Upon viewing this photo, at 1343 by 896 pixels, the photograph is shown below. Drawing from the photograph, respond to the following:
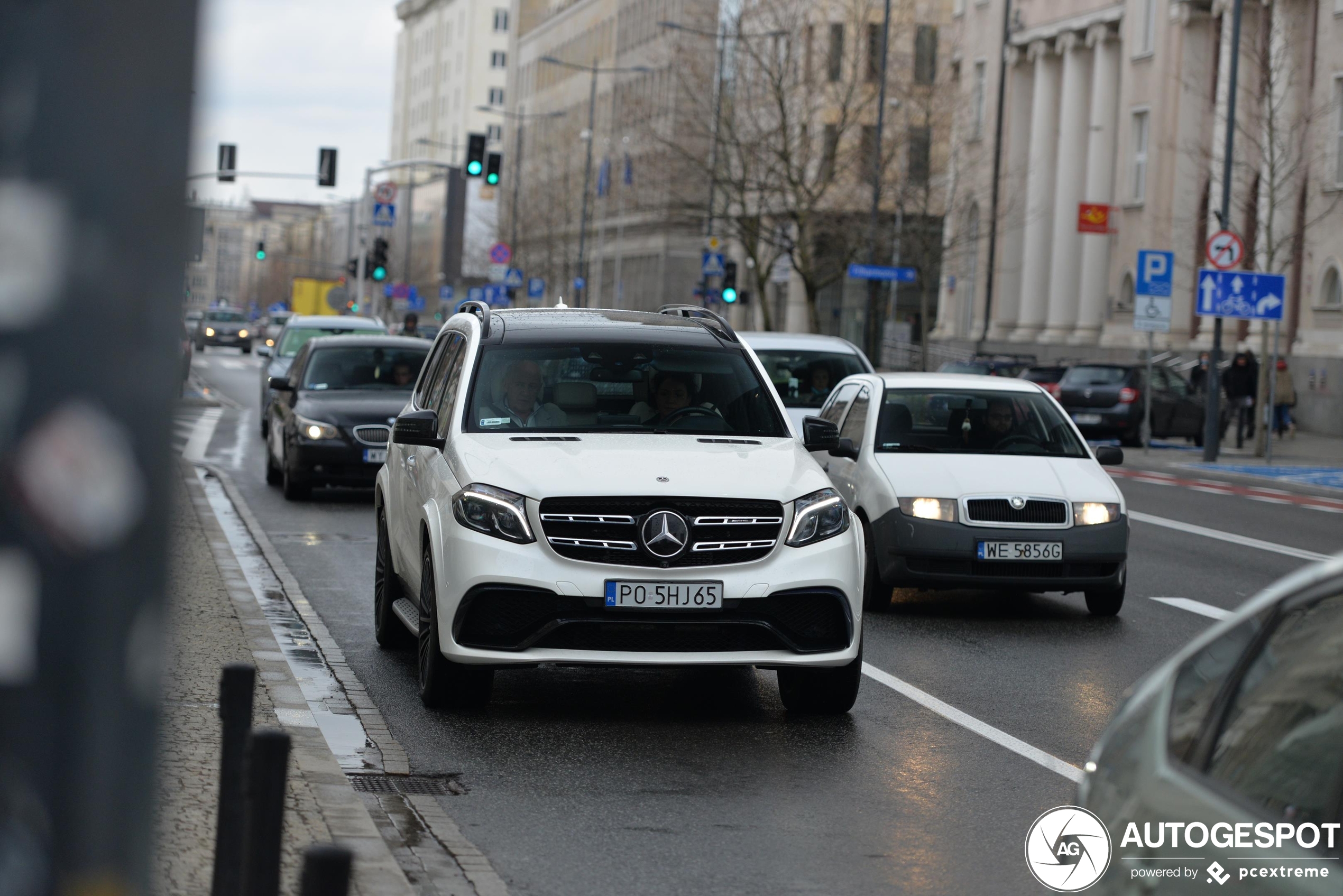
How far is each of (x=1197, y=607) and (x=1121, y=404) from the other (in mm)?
23818

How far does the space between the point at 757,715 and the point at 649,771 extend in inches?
55.7

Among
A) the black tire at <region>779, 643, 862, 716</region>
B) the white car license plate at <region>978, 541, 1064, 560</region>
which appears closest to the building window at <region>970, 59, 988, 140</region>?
the white car license plate at <region>978, 541, 1064, 560</region>

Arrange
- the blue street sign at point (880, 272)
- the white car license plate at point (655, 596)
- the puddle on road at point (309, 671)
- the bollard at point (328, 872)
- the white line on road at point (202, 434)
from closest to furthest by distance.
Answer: the bollard at point (328, 872) → the puddle on road at point (309, 671) → the white car license plate at point (655, 596) → the white line on road at point (202, 434) → the blue street sign at point (880, 272)

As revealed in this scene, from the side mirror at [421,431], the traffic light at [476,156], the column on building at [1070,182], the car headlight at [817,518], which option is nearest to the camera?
the car headlight at [817,518]

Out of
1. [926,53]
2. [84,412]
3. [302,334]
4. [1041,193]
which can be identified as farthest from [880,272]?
[84,412]

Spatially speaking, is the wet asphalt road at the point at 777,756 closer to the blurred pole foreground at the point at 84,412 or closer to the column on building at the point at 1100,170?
the blurred pole foreground at the point at 84,412

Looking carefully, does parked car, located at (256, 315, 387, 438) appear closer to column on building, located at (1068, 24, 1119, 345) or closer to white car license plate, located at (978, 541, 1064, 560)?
white car license plate, located at (978, 541, 1064, 560)

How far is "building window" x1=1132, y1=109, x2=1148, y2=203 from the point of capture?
53.3 m

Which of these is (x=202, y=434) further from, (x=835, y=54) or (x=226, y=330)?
(x=226, y=330)

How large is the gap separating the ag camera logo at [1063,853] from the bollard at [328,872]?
1.87 metres

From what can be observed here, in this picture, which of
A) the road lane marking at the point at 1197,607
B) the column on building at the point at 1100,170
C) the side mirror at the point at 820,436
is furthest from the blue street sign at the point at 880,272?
the side mirror at the point at 820,436

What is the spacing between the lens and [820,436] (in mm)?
9602

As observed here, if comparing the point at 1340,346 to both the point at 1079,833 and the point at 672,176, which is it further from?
→ the point at 1079,833

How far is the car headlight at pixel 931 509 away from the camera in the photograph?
39.6 feet
